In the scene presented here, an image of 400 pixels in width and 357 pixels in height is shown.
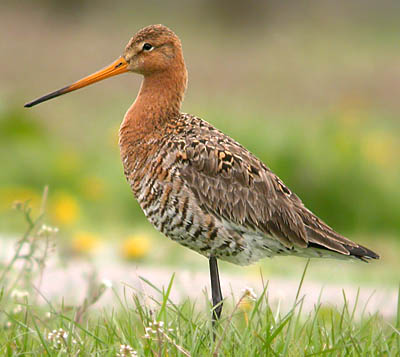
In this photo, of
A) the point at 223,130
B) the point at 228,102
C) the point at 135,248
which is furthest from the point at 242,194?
the point at 228,102

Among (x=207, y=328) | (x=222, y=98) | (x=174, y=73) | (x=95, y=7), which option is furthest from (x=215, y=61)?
(x=207, y=328)

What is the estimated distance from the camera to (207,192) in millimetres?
4672

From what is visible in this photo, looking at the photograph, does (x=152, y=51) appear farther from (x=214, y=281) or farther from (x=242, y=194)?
(x=214, y=281)

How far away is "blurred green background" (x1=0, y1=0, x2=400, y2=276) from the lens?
9305mm

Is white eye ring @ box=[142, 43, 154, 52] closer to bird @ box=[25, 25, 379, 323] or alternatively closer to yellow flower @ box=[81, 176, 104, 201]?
bird @ box=[25, 25, 379, 323]

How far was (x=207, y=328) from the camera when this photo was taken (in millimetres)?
3887

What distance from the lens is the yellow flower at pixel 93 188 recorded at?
9.38 metres

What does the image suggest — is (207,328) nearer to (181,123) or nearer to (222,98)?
(181,123)

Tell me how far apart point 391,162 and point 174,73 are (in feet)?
17.6

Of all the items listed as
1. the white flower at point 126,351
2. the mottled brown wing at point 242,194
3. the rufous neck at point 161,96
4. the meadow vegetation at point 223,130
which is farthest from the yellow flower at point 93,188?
the white flower at point 126,351

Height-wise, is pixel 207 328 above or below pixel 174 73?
below

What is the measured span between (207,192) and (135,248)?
3.18 metres

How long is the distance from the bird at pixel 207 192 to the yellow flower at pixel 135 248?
9.32 ft

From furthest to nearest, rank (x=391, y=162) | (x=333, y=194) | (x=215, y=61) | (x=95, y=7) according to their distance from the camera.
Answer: (x=95, y=7)
(x=215, y=61)
(x=391, y=162)
(x=333, y=194)
